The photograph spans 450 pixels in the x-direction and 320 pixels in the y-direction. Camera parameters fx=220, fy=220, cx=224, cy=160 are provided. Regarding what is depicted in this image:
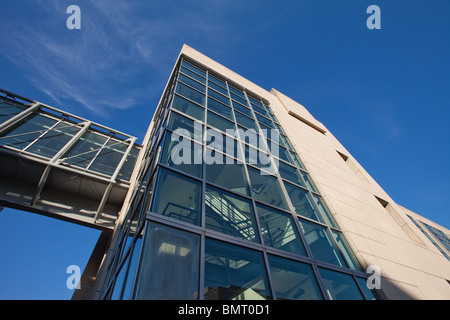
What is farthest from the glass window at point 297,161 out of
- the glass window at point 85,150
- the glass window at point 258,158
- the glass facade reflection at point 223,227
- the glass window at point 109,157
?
the glass window at point 85,150

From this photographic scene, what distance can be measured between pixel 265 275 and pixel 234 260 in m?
Result: 0.72

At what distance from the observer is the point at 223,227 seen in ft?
16.5

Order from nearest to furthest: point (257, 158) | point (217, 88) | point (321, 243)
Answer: point (321, 243), point (257, 158), point (217, 88)

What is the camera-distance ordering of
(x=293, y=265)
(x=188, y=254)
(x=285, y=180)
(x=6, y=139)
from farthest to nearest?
(x=6, y=139) → (x=285, y=180) → (x=293, y=265) → (x=188, y=254)

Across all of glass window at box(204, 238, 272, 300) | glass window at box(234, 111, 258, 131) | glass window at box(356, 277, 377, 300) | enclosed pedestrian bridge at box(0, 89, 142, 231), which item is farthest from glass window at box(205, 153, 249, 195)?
enclosed pedestrian bridge at box(0, 89, 142, 231)

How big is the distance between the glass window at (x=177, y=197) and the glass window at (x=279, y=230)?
1.83m

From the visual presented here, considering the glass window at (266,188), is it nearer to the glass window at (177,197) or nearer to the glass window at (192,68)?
the glass window at (177,197)

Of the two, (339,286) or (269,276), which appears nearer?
(269,276)

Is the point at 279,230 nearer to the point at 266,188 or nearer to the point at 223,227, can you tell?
the point at 266,188

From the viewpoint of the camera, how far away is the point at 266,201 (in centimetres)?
661

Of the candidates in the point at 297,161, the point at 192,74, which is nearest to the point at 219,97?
the point at 192,74

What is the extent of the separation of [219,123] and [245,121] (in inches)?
88.9
